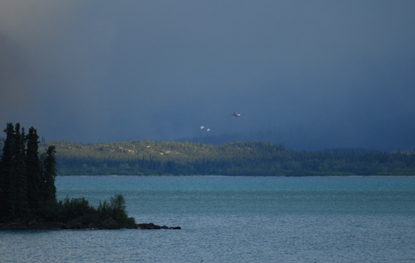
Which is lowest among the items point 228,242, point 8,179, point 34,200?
point 228,242

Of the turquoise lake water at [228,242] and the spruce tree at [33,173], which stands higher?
the spruce tree at [33,173]

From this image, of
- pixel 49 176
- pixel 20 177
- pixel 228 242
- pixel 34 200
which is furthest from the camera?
pixel 49 176

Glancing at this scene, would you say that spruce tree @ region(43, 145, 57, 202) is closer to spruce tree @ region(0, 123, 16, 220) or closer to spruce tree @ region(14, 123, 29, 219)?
spruce tree @ region(14, 123, 29, 219)

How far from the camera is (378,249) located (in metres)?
50.4

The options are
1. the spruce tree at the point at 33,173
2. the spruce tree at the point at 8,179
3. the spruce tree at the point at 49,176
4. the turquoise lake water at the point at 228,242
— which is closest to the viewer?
the turquoise lake water at the point at 228,242

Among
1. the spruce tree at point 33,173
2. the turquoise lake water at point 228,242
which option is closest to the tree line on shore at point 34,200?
the spruce tree at point 33,173

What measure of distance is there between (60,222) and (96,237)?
273 inches

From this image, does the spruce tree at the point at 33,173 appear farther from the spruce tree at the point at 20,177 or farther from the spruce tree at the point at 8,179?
the spruce tree at the point at 8,179

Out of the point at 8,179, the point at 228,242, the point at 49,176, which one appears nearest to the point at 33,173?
the point at 49,176

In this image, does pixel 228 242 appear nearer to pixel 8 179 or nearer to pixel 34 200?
pixel 34 200

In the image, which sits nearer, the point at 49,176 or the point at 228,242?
the point at 228,242

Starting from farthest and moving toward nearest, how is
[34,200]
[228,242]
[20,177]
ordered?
[34,200] → [20,177] → [228,242]

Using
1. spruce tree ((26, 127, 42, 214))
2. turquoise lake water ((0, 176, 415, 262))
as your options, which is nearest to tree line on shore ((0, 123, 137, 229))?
spruce tree ((26, 127, 42, 214))

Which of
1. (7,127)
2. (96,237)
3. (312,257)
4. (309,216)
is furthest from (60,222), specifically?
(309,216)
